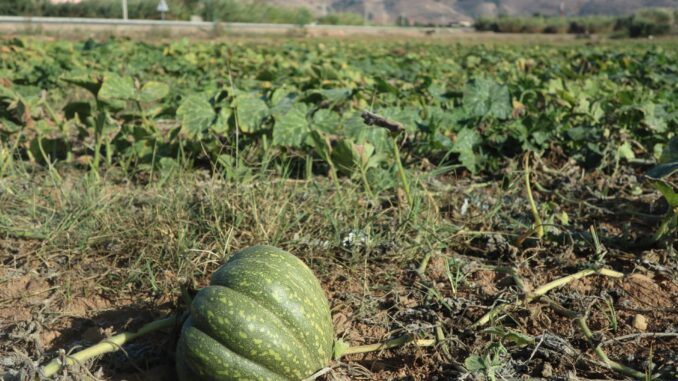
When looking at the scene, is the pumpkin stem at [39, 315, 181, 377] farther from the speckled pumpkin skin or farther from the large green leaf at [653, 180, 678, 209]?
the large green leaf at [653, 180, 678, 209]

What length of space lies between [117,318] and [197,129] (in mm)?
1526

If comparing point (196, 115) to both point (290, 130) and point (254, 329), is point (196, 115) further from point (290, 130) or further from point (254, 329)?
point (254, 329)

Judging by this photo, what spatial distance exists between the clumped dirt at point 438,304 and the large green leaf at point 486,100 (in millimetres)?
1052

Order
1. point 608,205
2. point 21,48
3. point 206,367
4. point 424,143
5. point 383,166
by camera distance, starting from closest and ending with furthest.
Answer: point 206,367 < point 608,205 < point 383,166 < point 424,143 < point 21,48

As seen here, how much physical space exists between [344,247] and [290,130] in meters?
1.04

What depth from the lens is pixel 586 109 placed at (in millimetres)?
4203

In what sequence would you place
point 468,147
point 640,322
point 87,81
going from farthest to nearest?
point 468,147, point 87,81, point 640,322

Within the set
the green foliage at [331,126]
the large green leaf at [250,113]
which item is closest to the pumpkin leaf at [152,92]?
the green foliage at [331,126]

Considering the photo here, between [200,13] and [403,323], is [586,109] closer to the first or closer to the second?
[403,323]

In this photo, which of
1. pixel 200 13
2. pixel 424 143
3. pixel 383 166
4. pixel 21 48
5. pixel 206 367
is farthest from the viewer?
pixel 200 13

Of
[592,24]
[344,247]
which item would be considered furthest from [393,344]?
[592,24]

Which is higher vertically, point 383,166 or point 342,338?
point 383,166

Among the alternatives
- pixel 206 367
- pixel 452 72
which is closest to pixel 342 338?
pixel 206 367

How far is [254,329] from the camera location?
5.57 ft
